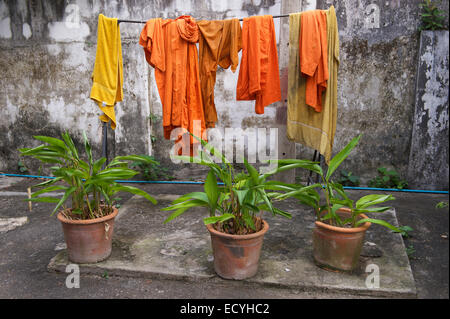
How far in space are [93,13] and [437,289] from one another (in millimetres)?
4422

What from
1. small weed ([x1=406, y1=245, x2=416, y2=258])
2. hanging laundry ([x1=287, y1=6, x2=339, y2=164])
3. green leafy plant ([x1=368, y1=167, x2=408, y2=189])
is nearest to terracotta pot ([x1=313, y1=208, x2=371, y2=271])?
small weed ([x1=406, y1=245, x2=416, y2=258])

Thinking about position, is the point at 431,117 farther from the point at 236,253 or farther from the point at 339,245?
the point at 236,253

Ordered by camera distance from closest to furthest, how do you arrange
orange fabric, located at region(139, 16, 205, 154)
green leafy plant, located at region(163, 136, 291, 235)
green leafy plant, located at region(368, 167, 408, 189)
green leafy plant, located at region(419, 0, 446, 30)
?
green leafy plant, located at region(163, 136, 291, 235), orange fabric, located at region(139, 16, 205, 154), green leafy plant, located at region(419, 0, 446, 30), green leafy plant, located at region(368, 167, 408, 189)

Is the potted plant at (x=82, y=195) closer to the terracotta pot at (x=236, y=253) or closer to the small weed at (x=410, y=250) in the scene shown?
the terracotta pot at (x=236, y=253)

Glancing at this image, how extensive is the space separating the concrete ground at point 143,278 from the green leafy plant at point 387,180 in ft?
2.11

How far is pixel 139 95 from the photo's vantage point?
14.4ft

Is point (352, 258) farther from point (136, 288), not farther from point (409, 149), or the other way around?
point (409, 149)

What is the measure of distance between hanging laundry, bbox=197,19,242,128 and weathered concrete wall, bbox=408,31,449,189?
2.17 metres

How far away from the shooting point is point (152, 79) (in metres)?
4.36

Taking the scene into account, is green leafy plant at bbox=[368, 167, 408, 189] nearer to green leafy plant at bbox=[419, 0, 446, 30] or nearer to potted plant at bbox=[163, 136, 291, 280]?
green leafy plant at bbox=[419, 0, 446, 30]

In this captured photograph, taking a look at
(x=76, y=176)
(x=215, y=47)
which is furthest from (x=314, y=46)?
(x=76, y=176)

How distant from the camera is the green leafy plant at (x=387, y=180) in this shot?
4.12 meters

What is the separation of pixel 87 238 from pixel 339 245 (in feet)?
5.27

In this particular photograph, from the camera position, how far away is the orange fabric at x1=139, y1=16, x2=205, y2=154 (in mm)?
2998
